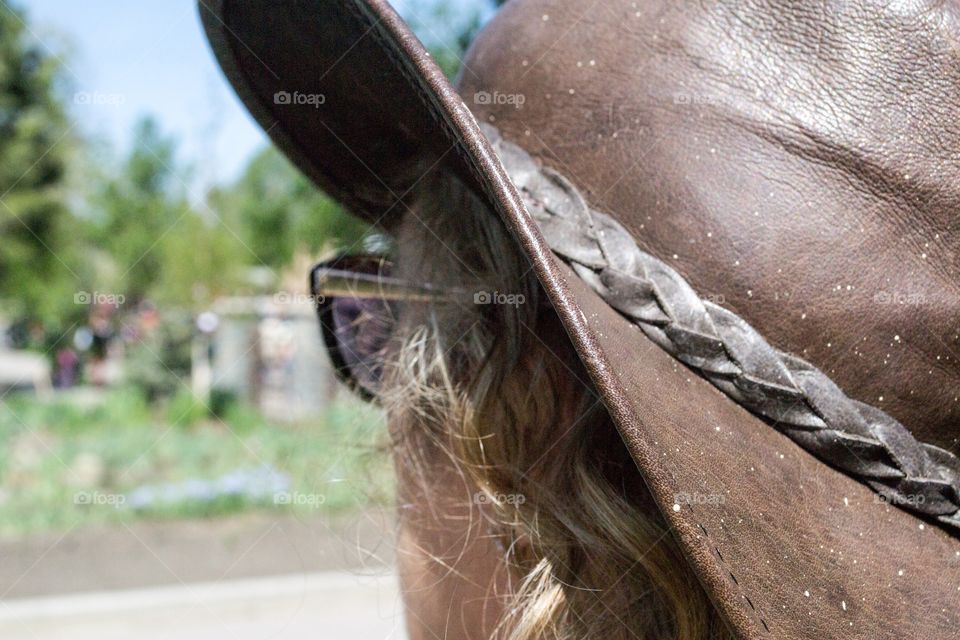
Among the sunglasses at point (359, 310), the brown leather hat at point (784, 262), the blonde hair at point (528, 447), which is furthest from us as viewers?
the sunglasses at point (359, 310)

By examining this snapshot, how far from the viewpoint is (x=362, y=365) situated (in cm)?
135

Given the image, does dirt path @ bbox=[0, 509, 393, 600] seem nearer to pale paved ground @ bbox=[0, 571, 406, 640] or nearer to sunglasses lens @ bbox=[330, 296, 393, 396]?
pale paved ground @ bbox=[0, 571, 406, 640]

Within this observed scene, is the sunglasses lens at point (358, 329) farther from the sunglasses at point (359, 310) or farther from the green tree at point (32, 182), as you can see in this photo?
the green tree at point (32, 182)

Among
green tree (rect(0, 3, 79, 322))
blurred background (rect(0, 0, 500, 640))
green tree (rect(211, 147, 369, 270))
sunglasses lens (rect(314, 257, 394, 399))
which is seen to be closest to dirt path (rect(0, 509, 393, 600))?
blurred background (rect(0, 0, 500, 640))

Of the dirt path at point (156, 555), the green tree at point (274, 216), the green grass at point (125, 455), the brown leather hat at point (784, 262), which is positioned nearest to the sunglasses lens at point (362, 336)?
the brown leather hat at point (784, 262)

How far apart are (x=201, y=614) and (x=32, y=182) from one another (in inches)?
556

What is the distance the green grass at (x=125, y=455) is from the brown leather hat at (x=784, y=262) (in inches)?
177

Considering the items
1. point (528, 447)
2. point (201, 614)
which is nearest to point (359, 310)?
point (528, 447)

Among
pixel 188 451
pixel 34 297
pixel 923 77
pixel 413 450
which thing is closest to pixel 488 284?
pixel 413 450

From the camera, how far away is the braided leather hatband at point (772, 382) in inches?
34.3

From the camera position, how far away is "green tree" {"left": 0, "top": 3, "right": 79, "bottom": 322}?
15914 mm

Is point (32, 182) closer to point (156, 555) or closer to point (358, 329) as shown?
point (156, 555)

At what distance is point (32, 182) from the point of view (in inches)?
658

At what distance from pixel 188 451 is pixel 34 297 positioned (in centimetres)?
1055
